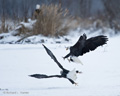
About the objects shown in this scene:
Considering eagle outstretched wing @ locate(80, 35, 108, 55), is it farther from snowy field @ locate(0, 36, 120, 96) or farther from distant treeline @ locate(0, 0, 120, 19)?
distant treeline @ locate(0, 0, 120, 19)

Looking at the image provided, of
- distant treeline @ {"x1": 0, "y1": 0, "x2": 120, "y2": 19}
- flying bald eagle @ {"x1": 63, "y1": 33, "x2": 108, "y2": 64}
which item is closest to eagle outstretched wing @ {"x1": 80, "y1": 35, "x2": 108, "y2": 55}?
flying bald eagle @ {"x1": 63, "y1": 33, "x2": 108, "y2": 64}

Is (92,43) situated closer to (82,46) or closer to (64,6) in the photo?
(82,46)

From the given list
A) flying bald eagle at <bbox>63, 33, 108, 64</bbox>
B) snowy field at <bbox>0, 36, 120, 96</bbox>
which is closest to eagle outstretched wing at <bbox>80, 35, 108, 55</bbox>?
flying bald eagle at <bbox>63, 33, 108, 64</bbox>

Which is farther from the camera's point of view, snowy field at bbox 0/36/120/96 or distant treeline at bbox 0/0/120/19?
distant treeline at bbox 0/0/120/19

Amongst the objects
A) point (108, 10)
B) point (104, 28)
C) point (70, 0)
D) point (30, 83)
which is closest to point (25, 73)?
point (30, 83)

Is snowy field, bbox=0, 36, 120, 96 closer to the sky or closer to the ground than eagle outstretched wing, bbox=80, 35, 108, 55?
closer to the ground

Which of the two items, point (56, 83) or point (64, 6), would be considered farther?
point (64, 6)

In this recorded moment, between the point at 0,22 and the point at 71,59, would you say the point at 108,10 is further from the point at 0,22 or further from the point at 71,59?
the point at 71,59

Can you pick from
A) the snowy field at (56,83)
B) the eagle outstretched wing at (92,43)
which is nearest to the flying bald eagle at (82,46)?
the eagle outstretched wing at (92,43)

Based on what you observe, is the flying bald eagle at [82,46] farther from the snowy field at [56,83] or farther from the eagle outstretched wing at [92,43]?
the snowy field at [56,83]

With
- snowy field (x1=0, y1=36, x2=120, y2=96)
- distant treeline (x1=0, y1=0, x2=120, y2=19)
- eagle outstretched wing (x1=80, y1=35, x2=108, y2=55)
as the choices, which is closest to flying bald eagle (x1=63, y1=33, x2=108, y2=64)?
eagle outstretched wing (x1=80, y1=35, x2=108, y2=55)

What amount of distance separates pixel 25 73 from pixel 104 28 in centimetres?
690

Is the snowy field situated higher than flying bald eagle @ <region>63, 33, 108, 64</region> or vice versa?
flying bald eagle @ <region>63, 33, 108, 64</region>

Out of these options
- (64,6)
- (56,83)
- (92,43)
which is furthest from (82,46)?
(64,6)
